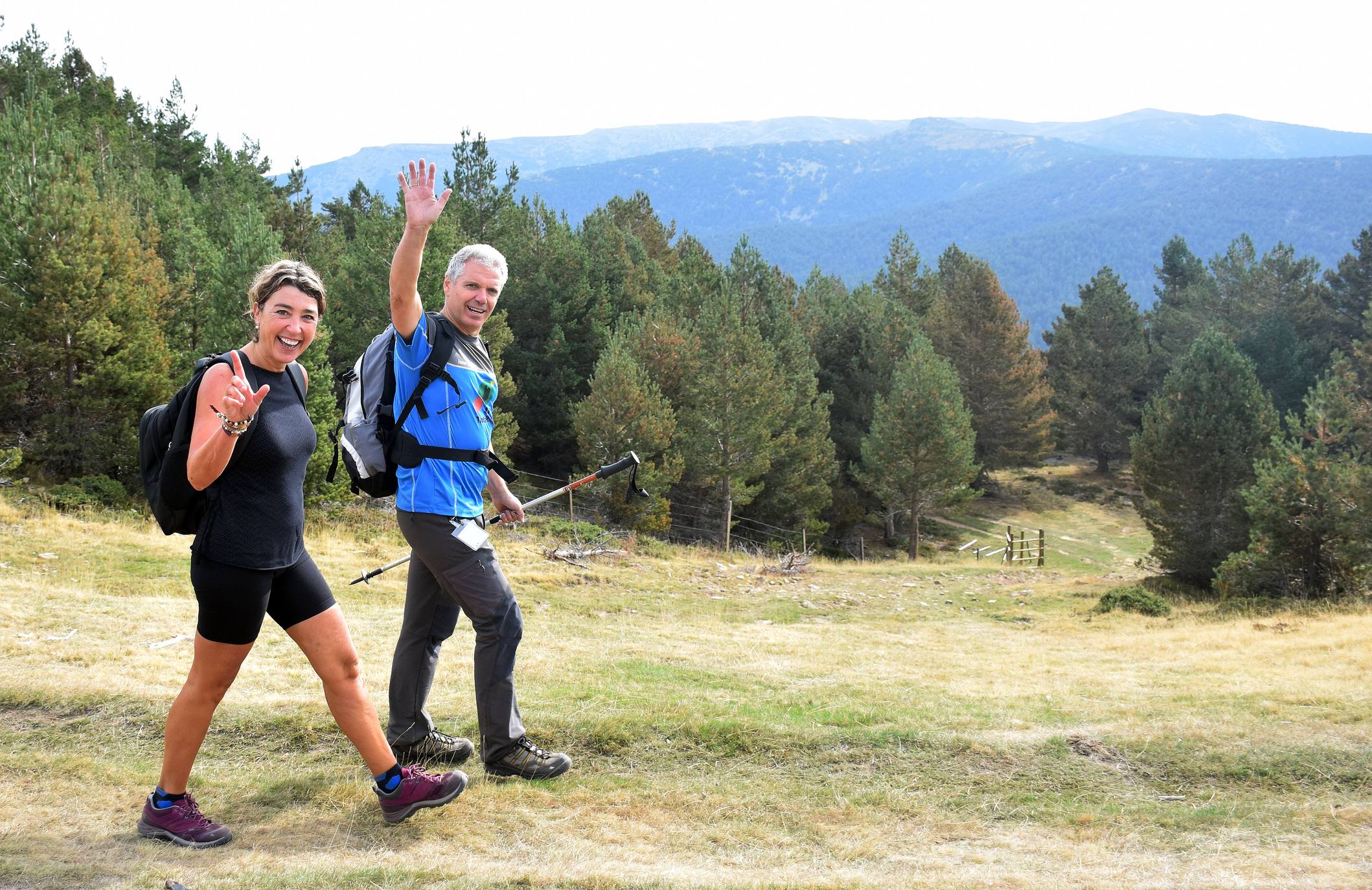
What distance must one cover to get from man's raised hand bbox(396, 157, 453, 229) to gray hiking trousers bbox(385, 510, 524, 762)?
125cm

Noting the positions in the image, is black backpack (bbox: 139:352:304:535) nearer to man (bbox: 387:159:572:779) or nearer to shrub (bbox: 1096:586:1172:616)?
man (bbox: 387:159:572:779)

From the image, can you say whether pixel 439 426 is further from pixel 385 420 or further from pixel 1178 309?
pixel 1178 309

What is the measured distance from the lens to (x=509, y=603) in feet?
14.3

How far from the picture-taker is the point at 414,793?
400 centimetres

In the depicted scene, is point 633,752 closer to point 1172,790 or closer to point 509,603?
point 509,603

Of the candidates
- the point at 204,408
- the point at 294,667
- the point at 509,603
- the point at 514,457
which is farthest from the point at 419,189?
the point at 514,457

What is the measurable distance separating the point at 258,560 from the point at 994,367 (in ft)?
163

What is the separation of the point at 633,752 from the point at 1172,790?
9.57 feet

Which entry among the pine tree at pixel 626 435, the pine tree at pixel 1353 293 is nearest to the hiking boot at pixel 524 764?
the pine tree at pixel 626 435

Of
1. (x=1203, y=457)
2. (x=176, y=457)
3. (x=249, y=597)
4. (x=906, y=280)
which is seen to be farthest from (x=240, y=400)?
(x=906, y=280)

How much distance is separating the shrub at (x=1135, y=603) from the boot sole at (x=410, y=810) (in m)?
15.1

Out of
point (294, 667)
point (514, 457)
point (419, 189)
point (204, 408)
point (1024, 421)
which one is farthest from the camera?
point (1024, 421)

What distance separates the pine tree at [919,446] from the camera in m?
34.7

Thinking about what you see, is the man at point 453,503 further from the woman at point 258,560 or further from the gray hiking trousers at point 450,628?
the woman at point 258,560
